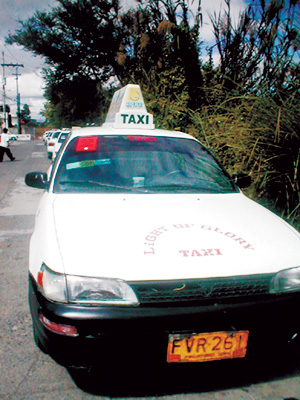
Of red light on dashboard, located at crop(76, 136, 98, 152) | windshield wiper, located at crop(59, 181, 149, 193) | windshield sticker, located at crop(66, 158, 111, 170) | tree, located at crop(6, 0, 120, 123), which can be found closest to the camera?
windshield wiper, located at crop(59, 181, 149, 193)

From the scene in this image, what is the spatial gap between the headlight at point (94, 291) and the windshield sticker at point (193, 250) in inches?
9.7

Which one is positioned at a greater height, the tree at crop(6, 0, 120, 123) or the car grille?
the tree at crop(6, 0, 120, 123)

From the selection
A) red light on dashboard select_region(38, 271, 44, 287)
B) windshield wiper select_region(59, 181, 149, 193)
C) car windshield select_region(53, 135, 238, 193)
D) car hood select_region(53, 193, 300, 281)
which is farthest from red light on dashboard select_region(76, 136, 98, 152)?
red light on dashboard select_region(38, 271, 44, 287)

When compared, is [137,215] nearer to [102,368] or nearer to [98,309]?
[98,309]

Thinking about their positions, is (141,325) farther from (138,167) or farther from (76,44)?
(76,44)

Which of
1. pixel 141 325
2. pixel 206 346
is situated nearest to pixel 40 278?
pixel 141 325

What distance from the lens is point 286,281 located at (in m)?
2.19

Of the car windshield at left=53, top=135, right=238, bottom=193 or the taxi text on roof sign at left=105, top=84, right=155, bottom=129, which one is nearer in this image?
the car windshield at left=53, top=135, right=238, bottom=193

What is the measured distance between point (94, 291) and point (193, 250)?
0.58m

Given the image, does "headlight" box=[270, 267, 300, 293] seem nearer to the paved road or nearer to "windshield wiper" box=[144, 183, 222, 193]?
the paved road

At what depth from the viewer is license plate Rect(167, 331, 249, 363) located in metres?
2.02

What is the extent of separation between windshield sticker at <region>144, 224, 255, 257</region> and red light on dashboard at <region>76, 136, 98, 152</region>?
1.31m

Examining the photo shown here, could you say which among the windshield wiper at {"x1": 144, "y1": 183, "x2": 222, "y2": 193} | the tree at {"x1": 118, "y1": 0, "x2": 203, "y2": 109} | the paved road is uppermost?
the tree at {"x1": 118, "y1": 0, "x2": 203, "y2": 109}

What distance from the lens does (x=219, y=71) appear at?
8.21 meters
